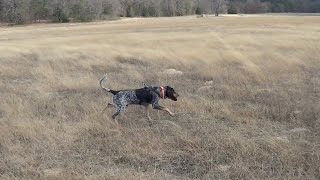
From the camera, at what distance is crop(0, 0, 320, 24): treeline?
268 feet

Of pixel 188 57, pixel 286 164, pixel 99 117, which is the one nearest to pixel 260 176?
pixel 286 164

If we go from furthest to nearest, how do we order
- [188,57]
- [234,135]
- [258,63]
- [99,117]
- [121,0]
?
[121,0] → [188,57] → [258,63] → [99,117] → [234,135]

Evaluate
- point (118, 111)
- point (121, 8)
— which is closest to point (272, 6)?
point (121, 8)

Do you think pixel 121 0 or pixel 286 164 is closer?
A: pixel 286 164

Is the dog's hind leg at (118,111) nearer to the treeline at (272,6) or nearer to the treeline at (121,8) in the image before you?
the treeline at (121,8)

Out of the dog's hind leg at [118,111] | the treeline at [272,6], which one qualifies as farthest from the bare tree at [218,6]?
the dog's hind leg at [118,111]

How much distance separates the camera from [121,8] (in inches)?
3851

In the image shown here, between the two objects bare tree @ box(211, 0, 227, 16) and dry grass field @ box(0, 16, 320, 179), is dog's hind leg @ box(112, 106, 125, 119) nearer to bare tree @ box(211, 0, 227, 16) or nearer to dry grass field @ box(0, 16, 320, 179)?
dry grass field @ box(0, 16, 320, 179)

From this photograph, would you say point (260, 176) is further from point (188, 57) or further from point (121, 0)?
point (121, 0)

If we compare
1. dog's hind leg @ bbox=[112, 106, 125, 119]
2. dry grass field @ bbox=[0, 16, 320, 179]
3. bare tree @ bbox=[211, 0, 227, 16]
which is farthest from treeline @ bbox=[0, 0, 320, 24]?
dog's hind leg @ bbox=[112, 106, 125, 119]

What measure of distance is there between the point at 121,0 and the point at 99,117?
91.9 metres

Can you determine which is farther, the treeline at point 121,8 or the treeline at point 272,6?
the treeline at point 272,6

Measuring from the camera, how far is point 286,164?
21.6ft

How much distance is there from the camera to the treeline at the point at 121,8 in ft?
268
